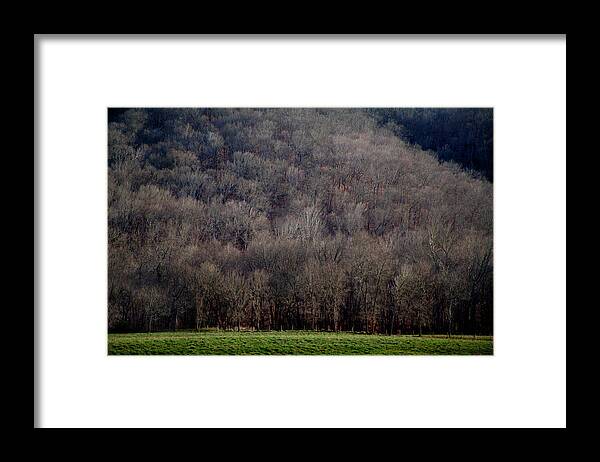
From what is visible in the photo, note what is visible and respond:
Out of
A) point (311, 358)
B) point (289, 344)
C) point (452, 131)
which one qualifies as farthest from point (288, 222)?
point (452, 131)

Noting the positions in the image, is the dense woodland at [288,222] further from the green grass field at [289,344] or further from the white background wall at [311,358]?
the white background wall at [311,358]

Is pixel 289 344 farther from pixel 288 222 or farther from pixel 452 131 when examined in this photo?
pixel 452 131

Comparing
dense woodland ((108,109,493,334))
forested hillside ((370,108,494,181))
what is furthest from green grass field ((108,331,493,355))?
forested hillside ((370,108,494,181))

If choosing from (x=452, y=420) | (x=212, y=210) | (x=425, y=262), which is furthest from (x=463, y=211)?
(x=212, y=210)

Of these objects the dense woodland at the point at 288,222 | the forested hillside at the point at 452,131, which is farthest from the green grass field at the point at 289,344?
the forested hillside at the point at 452,131

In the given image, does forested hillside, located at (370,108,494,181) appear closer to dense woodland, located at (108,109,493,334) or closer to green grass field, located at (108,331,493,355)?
dense woodland, located at (108,109,493,334)
